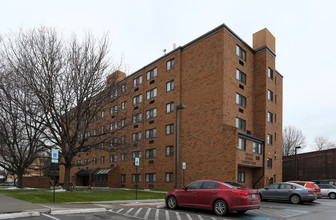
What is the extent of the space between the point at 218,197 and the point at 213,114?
17.7 metres

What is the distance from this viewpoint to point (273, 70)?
34250 mm

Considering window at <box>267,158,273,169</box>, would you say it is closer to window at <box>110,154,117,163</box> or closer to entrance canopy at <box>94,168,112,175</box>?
entrance canopy at <box>94,168,112,175</box>

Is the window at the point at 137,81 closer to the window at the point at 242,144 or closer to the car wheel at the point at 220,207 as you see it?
the window at the point at 242,144

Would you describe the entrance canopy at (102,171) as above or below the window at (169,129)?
below

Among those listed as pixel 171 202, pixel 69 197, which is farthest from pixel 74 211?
pixel 69 197

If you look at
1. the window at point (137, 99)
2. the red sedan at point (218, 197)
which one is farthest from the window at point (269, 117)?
the red sedan at point (218, 197)

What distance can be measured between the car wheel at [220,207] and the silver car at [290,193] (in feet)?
29.3

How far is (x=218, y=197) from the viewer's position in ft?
38.2

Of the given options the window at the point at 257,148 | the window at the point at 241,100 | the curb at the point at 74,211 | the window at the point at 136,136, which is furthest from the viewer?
the window at the point at 136,136

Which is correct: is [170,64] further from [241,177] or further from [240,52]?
[241,177]

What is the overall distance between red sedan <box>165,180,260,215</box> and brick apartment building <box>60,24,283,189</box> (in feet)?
40.7

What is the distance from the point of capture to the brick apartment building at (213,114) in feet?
91.0

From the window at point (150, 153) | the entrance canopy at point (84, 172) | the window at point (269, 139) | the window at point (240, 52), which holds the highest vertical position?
the window at point (240, 52)

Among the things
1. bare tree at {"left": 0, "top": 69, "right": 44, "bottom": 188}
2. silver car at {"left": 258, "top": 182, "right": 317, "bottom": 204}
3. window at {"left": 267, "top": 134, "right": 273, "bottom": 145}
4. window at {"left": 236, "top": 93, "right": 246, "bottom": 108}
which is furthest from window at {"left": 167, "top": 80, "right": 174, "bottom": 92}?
silver car at {"left": 258, "top": 182, "right": 317, "bottom": 204}
